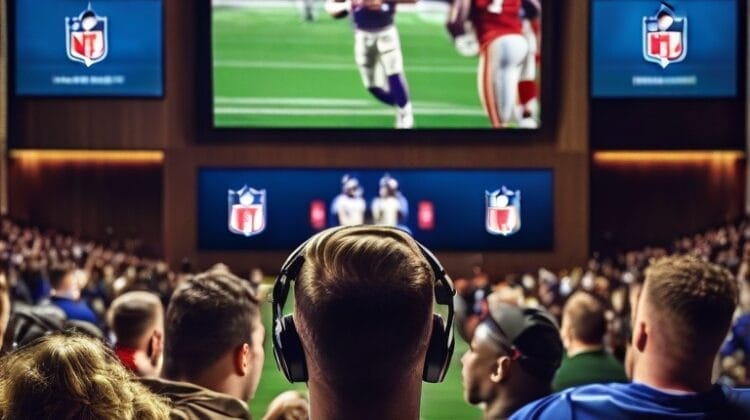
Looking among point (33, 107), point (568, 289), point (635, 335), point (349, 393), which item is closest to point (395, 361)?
point (349, 393)

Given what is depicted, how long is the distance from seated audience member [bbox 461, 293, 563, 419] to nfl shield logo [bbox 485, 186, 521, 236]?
1997 centimetres

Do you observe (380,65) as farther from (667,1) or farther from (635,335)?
(635,335)

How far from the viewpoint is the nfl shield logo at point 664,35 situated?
23.7 metres

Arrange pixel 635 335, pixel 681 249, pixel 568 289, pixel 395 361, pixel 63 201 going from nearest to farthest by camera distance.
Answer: pixel 395 361 → pixel 635 335 → pixel 568 289 → pixel 681 249 → pixel 63 201

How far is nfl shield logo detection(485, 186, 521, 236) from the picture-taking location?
77.0 feet

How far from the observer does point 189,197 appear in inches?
920

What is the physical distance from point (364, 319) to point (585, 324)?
2.99m

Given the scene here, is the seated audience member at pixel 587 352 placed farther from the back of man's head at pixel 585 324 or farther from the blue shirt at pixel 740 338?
the blue shirt at pixel 740 338

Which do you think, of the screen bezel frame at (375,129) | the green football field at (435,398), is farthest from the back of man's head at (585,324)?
the screen bezel frame at (375,129)

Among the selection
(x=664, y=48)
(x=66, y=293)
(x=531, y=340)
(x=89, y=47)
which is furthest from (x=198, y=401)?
(x=664, y=48)

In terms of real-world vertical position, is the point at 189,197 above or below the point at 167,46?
below

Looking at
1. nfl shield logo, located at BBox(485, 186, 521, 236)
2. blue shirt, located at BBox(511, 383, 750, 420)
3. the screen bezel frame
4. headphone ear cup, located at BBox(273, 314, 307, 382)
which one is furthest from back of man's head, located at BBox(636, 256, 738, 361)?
the screen bezel frame

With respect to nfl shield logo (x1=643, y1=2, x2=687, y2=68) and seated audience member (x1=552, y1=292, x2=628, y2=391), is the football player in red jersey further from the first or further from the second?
seated audience member (x1=552, y1=292, x2=628, y2=391)

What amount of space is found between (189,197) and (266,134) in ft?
6.42
